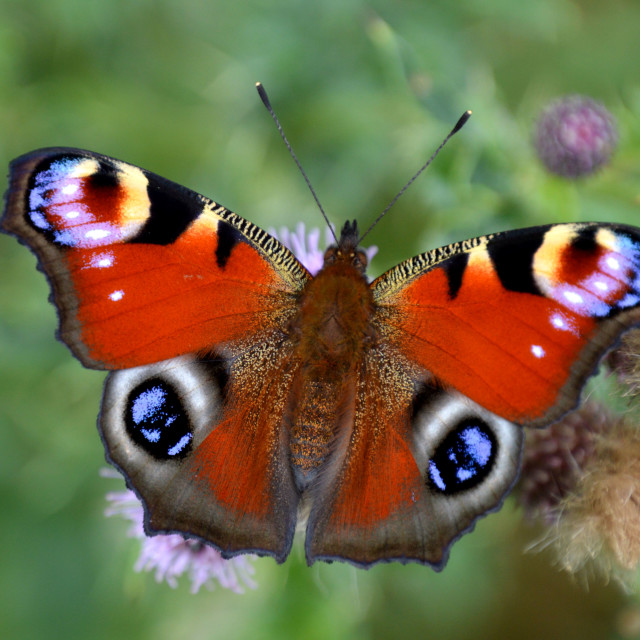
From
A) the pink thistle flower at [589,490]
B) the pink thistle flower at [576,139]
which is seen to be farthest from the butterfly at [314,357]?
the pink thistle flower at [576,139]

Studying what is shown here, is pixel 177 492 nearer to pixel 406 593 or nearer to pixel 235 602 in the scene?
pixel 235 602

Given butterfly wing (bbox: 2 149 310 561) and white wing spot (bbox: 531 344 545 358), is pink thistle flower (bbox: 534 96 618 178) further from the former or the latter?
butterfly wing (bbox: 2 149 310 561)

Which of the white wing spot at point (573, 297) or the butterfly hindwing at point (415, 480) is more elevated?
the white wing spot at point (573, 297)

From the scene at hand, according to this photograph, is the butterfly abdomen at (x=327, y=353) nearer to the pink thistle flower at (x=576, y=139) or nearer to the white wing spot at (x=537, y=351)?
the white wing spot at (x=537, y=351)

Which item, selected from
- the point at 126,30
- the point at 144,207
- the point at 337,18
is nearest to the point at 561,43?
the point at 337,18

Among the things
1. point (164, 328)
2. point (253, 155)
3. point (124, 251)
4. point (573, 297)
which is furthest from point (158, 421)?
point (253, 155)

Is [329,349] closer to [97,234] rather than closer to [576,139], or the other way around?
[97,234]

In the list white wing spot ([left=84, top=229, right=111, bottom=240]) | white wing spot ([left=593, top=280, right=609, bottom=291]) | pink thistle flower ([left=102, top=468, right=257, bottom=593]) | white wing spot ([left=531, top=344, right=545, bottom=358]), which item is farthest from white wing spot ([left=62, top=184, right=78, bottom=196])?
white wing spot ([left=593, top=280, right=609, bottom=291])
